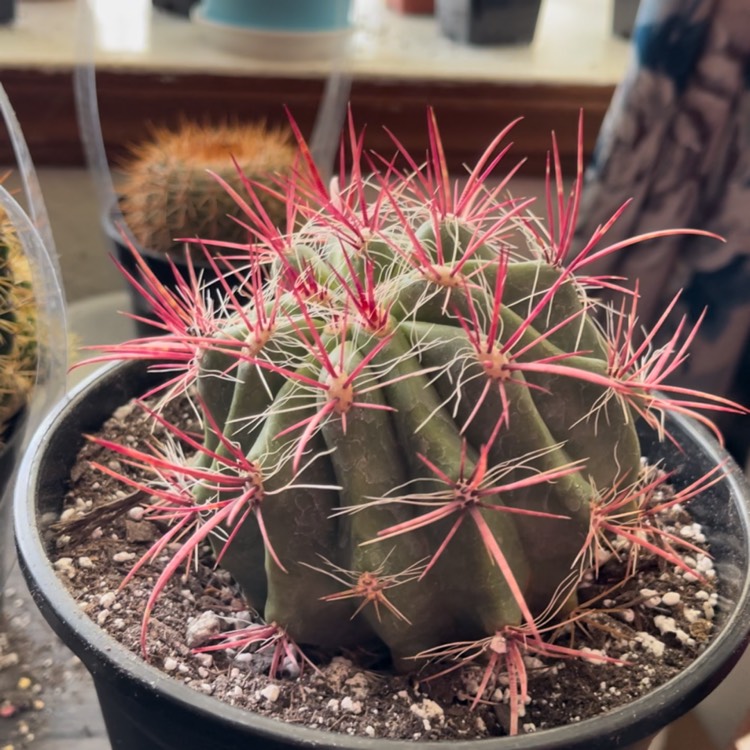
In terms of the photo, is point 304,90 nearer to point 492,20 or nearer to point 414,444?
point 492,20

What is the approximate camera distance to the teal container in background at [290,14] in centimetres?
103

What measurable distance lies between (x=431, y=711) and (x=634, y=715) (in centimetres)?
9

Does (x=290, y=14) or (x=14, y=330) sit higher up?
(x=290, y=14)

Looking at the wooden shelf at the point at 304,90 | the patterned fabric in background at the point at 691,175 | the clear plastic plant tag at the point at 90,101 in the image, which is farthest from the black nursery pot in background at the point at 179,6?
the patterned fabric in background at the point at 691,175

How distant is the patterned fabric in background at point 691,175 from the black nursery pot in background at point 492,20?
1.08ft

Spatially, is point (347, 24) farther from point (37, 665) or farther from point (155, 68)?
point (37, 665)

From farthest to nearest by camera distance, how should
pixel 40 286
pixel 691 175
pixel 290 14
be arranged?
1. pixel 290 14
2. pixel 691 175
3. pixel 40 286

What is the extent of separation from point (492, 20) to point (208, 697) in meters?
0.98

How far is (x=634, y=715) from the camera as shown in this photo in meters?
0.38

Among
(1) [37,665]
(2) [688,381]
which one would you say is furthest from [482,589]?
(2) [688,381]

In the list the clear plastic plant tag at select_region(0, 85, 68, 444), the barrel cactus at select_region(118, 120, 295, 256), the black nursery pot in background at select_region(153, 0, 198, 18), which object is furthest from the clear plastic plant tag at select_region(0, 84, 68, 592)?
the black nursery pot in background at select_region(153, 0, 198, 18)

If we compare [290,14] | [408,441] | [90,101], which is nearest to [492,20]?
[290,14]

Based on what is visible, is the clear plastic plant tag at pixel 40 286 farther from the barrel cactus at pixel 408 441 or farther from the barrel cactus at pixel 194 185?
the barrel cactus at pixel 194 185

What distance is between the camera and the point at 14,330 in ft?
1.95
